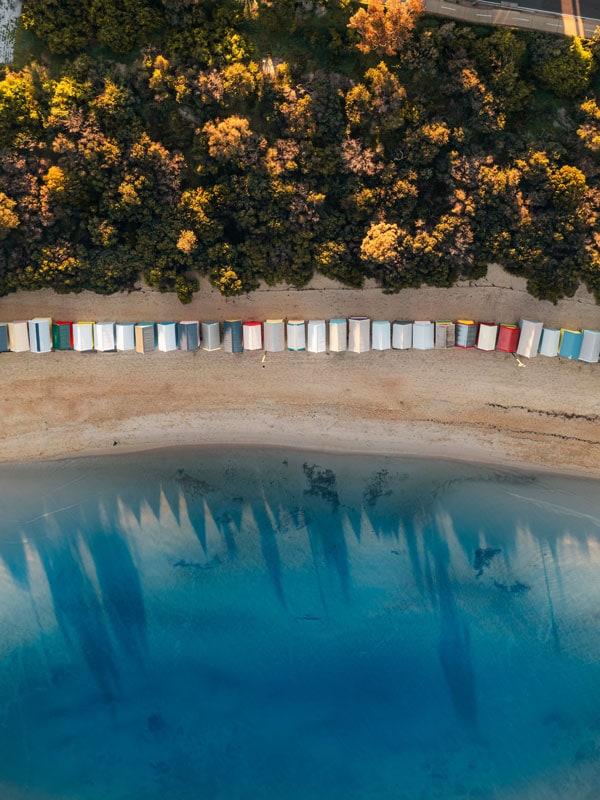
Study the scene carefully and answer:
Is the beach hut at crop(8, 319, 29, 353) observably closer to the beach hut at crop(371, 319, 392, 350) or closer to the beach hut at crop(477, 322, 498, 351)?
the beach hut at crop(371, 319, 392, 350)

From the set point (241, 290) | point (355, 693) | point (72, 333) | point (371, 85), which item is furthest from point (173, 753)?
point (371, 85)

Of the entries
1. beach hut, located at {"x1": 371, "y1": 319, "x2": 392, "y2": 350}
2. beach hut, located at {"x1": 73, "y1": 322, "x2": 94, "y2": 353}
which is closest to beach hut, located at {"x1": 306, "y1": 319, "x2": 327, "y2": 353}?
beach hut, located at {"x1": 371, "y1": 319, "x2": 392, "y2": 350}

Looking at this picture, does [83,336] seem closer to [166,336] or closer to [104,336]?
[104,336]

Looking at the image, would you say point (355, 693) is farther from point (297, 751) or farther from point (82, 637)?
point (82, 637)

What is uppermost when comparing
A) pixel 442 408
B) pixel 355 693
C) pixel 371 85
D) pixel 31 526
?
pixel 371 85

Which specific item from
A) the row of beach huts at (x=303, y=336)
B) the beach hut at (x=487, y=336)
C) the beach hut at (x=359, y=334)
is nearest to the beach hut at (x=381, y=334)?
the row of beach huts at (x=303, y=336)

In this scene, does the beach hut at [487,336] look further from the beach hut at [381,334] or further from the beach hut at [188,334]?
the beach hut at [188,334]
